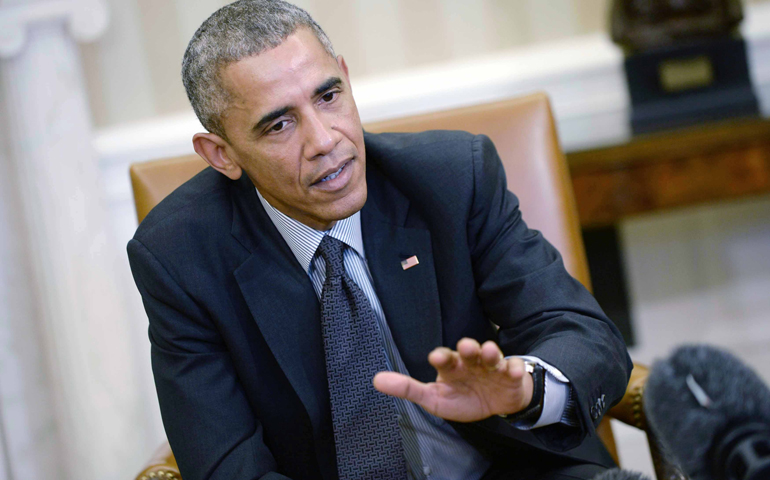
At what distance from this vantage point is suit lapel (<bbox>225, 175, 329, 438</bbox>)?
134 cm

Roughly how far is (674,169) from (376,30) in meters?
1.24

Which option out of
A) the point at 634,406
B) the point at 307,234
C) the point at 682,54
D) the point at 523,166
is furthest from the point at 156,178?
the point at 682,54

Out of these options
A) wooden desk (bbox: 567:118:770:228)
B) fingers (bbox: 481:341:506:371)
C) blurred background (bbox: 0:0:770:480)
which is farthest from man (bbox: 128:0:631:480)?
blurred background (bbox: 0:0:770:480)

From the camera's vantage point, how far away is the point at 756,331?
2.93 metres

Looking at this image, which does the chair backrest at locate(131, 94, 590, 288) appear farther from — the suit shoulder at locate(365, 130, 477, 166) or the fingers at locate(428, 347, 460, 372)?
the fingers at locate(428, 347, 460, 372)

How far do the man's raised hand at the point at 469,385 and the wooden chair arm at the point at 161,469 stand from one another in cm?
62

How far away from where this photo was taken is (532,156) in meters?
1.66

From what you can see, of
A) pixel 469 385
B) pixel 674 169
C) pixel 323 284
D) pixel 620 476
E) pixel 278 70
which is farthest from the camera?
pixel 674 169

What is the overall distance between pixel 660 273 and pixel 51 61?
241 centimetres

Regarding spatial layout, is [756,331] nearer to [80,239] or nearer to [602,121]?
[602,121]

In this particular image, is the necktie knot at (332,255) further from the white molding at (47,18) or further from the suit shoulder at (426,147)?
the white molding at (47,18)

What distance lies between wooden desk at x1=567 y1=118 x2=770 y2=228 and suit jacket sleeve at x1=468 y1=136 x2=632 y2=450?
0.76 metres

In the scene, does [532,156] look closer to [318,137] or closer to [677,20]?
[318,137]

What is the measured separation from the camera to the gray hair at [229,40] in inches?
48.3
